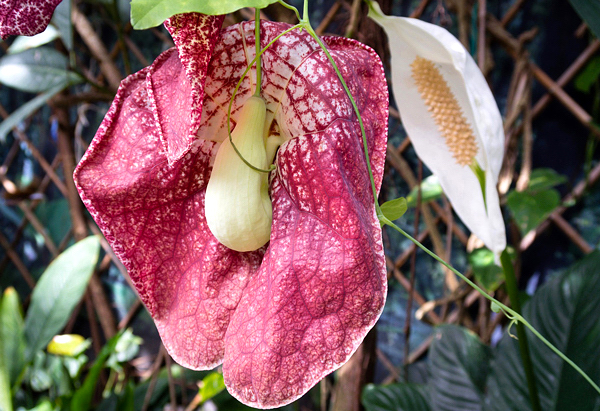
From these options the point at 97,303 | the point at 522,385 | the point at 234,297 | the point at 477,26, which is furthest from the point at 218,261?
the point at 97,303

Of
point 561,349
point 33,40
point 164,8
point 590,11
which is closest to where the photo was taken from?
point 164,8

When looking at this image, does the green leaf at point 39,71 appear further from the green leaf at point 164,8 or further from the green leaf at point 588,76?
the green leaf at point 588,76

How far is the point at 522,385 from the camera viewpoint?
55cm

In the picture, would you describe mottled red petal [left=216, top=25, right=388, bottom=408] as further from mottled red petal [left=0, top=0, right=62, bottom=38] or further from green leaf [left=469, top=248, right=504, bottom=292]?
green leaf [left=469, top=248, right=504, bottom=292]

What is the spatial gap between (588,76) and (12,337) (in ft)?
4.30

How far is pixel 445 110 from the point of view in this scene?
0.35 m

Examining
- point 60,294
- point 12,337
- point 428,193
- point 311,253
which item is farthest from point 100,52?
point 311,253

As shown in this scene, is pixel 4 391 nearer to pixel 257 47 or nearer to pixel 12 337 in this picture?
pixel 12 337

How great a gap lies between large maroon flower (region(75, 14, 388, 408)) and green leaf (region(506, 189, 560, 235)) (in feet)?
1.76

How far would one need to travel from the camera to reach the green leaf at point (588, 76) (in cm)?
83

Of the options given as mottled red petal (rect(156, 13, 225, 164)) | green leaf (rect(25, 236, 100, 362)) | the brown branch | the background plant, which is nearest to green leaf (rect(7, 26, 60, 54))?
the background plant

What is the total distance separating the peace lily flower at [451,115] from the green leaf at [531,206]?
0.33 m

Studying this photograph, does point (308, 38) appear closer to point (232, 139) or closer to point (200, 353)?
point (232, 139)

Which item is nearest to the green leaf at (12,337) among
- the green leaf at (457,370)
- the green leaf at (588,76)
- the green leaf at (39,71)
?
the green leaf at (39,71)
